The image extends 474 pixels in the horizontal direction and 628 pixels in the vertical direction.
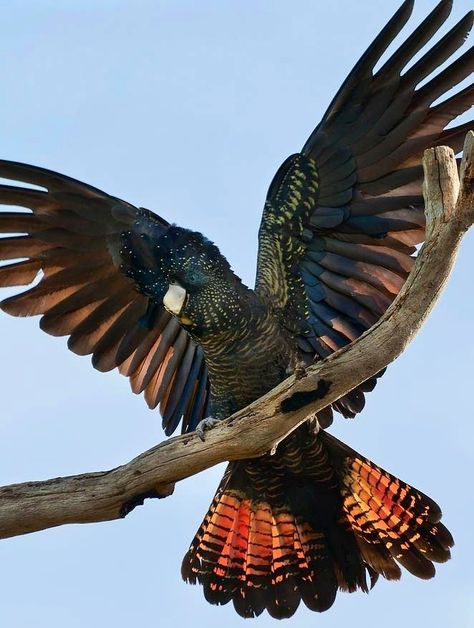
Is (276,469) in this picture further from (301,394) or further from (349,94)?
(349,94)

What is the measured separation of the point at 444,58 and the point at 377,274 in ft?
5.53

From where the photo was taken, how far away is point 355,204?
27.5 feet

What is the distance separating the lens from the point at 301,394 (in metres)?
6.99

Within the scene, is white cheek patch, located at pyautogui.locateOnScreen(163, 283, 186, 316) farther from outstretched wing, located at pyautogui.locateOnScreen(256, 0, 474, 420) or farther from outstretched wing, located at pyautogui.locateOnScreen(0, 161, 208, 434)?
outstretched wing, located at pyautogui.locateOnScreen(256, 0, 474, 420)

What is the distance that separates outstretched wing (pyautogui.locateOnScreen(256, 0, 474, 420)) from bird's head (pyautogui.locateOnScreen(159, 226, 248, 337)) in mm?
512

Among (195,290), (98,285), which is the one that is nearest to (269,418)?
(195,290)

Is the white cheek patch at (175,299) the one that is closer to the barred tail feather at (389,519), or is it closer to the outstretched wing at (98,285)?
the outstretched wing at (98,285)

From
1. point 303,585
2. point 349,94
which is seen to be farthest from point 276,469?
point 349,94

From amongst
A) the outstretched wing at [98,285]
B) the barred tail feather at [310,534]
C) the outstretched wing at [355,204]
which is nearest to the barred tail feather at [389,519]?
the barred tail feather at [310,534]

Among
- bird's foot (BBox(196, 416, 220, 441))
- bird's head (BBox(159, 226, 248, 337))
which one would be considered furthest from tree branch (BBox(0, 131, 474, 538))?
bird's head (BBox(159, 226, 248, 337))

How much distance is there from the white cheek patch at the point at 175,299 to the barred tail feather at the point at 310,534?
1516 millimetres

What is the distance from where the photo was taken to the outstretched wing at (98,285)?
8.58m

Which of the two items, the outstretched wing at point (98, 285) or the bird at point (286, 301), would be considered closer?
the bird at point (286, 301)

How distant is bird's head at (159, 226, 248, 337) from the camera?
793 cm
